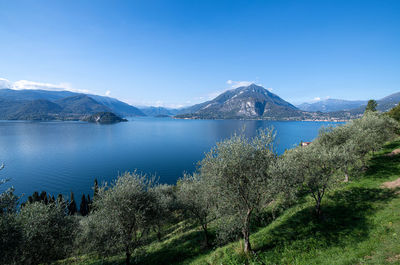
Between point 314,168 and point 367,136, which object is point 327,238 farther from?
point 367,136

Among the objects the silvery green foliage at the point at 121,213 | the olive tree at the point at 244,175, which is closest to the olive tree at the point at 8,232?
the silvery green foliage at the point at 121,213

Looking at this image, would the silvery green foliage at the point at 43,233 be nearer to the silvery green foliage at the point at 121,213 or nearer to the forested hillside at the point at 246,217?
the forested hillside at the point at 246,217

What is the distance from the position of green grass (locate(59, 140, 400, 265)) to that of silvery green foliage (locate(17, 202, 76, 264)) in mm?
6225

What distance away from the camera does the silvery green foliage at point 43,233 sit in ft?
59.2

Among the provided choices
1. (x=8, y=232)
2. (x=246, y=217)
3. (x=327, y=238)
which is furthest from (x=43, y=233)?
(x=327, y=238)

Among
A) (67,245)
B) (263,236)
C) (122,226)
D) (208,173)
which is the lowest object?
(67,245)

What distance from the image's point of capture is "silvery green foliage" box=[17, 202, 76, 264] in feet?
59.2

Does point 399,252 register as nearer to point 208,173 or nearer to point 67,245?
point 208,173

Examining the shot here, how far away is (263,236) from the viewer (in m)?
18.6

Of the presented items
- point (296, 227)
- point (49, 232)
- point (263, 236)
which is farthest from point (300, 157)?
point (49, 232)

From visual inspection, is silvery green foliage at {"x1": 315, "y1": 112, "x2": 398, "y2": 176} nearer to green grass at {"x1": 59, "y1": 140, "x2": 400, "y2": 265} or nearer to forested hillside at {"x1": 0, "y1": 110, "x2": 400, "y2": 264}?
forested hillside at {"x1": 0, "y1": 110, "x2": 400, "y2": 264}

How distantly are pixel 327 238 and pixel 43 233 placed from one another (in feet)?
99.0

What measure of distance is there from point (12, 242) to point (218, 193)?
20.1 meters

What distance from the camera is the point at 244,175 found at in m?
15.7
